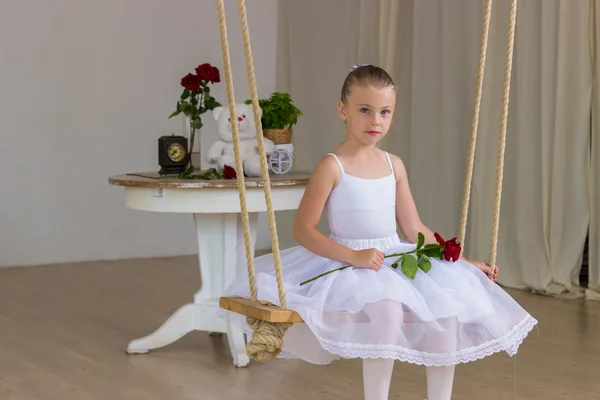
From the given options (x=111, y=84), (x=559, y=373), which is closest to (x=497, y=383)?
(x=559, y=373)

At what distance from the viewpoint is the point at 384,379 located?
1.95 m

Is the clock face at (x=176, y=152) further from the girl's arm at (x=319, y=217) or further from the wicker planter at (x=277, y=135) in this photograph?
the girl's arm at (x=319, y=217)

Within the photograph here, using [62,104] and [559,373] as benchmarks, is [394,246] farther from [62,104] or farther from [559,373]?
[62,104]

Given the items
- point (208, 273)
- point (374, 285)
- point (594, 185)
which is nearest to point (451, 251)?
point (374, 285)

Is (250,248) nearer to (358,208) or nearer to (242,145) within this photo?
(358,208)

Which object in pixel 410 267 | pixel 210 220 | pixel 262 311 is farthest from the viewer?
pixel 210 220

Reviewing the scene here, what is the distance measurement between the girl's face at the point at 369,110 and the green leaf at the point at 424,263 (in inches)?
10.6

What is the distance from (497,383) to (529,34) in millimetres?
1906

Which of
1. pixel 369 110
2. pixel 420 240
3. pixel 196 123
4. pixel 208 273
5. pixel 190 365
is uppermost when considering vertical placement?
pixel 369 110

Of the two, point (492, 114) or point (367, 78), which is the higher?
point (367, 78)

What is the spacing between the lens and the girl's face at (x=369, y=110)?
201 cm

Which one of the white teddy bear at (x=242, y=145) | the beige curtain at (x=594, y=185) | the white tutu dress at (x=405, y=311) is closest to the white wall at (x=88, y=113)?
the white teddy bear at (x=242, y=145)

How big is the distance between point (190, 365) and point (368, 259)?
1.28 m

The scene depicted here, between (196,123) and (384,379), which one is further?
(196,123)
